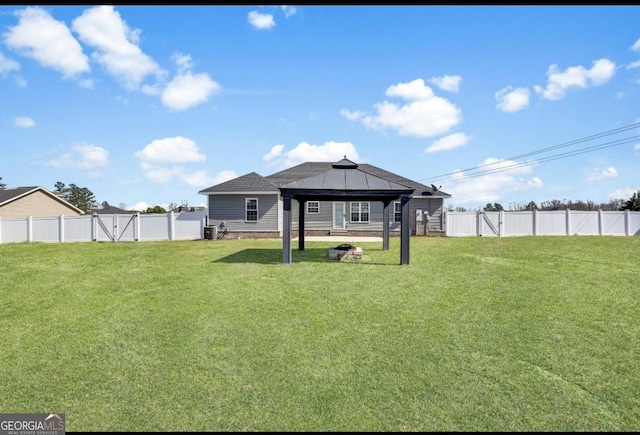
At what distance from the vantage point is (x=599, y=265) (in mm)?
11547

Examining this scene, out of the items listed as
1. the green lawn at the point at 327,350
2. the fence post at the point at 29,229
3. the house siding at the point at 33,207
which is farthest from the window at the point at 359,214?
the house siding at the point at 33,207

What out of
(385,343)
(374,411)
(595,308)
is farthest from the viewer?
(595,308)

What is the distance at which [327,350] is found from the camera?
568 cm

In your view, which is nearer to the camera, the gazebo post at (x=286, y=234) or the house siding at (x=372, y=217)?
the gazebo post at (x=286, y=234)

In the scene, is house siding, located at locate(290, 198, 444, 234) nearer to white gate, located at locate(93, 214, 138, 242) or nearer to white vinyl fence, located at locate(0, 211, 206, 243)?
white vinyl fence, located at locate(0, 211, 206, 243)

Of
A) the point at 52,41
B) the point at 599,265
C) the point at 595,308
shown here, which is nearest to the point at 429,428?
the point at 595,308

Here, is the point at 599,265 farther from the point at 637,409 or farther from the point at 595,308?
the point at 637,409

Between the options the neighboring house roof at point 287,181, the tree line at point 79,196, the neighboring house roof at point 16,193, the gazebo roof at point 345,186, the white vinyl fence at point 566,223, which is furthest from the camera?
→ the tree line at point 79,196

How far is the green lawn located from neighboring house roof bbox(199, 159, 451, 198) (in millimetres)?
11090

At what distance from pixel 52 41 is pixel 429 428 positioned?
11.6m

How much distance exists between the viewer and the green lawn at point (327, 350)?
4.29 m

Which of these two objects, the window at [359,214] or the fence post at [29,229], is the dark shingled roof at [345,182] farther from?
the fence post at [29,229]

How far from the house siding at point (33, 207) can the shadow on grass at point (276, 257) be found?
2279cm

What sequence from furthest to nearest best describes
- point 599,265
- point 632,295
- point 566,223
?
1. point 566,223
2. point 599,265
3. point 632,295
